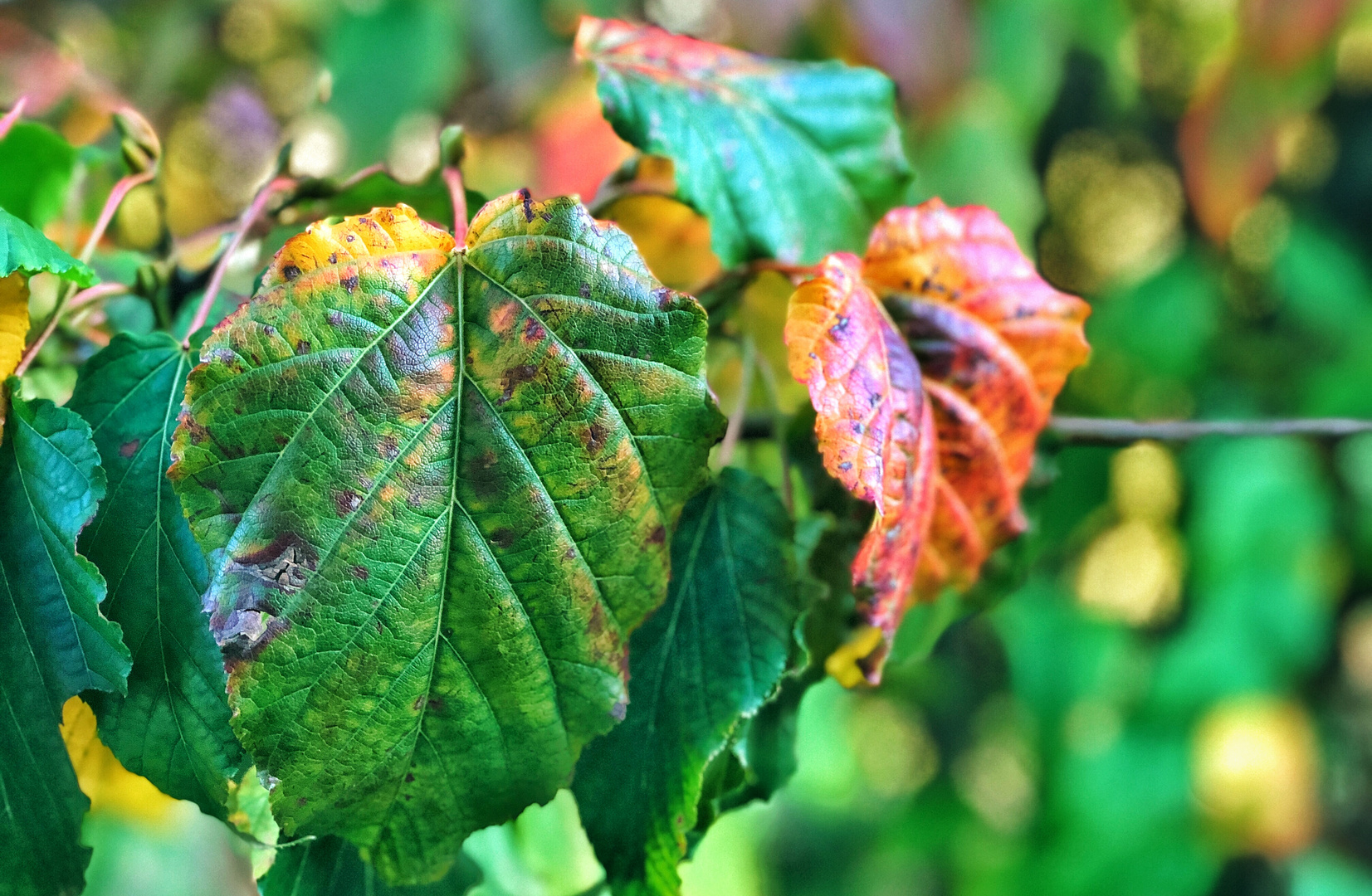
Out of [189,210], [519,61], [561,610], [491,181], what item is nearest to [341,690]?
[561,610]

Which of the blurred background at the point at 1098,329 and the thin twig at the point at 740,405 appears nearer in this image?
the thin twig at the point at 740,405

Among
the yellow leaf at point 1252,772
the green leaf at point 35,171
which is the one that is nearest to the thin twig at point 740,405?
the green leaf at point 35,171

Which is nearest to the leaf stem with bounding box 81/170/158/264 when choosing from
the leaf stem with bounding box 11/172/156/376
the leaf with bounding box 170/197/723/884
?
the leaf stem with bounding box 11/172/156/376

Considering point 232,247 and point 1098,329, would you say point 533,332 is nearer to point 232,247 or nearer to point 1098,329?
point 232,247

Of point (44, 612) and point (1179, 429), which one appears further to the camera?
point (1179, 429)

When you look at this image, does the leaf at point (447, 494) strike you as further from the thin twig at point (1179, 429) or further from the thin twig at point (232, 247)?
the thin twig at point (1179, 429)

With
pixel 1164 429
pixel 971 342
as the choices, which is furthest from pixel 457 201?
pixel 1164 429
